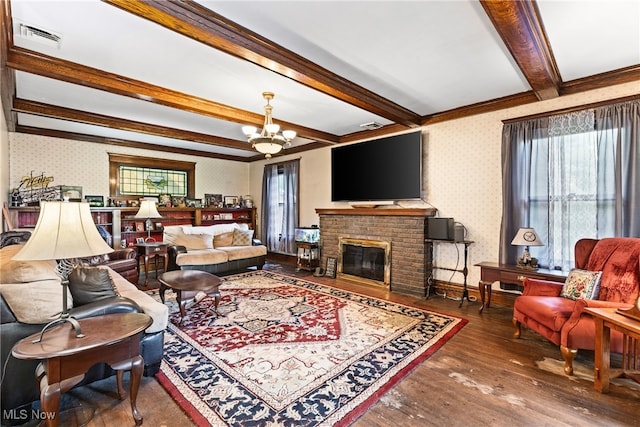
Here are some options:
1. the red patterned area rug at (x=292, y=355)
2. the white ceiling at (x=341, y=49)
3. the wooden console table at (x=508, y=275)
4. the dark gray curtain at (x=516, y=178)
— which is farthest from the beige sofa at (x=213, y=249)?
the dark gray curtain at (x=516, y=178)

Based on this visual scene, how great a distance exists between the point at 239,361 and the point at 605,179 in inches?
162

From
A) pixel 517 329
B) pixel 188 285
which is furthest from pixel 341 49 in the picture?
pixel 517 329

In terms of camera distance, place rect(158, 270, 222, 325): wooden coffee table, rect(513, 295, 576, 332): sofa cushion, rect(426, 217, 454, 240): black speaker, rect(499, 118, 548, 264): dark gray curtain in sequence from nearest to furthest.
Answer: rect(513, 295, 576, 332): sofa cushion < rect(158, 270, 222, 325): wooden coffee table < rect(499, 118, 548, 264): dark gray curtain < rect(426, 217, 454, 240): black speaker

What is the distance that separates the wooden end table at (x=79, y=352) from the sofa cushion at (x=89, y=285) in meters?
0.33

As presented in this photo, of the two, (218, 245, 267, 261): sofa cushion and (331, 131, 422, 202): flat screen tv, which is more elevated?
(331, 131, 422, 202): flat screen tv

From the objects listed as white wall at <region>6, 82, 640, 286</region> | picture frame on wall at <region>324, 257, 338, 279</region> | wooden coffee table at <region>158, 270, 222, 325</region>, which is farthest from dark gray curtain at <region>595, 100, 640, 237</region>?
wooden coffee table at <region>158, 270, 222, 325</region>

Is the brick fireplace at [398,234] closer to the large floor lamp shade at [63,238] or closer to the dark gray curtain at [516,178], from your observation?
the dark gray curtain at [516,178]

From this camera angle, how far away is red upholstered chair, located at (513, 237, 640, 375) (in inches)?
91.6

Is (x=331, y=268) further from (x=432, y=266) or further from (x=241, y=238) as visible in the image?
(x=241, y=238)

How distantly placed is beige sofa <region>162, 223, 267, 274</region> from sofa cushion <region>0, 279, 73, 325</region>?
3438mm

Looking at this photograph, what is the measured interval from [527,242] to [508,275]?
426mm

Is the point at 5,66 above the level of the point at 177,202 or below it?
above

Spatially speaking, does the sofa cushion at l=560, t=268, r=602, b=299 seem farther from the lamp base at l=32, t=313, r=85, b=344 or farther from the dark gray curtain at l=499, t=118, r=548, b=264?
the lamp base at l=32, t=313, r=85, b=344

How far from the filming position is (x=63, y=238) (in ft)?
5.08
